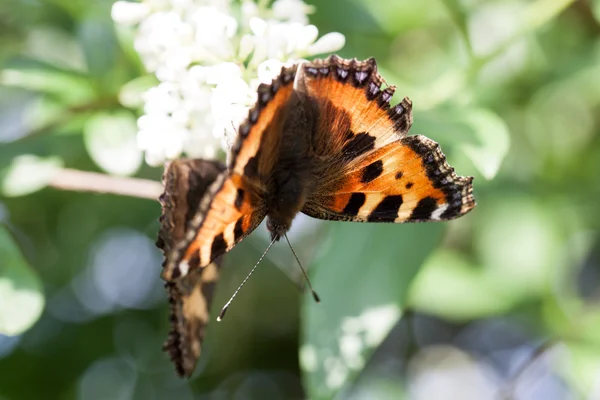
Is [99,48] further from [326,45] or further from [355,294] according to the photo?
[355,294]

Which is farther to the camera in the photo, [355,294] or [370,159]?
[355,294]

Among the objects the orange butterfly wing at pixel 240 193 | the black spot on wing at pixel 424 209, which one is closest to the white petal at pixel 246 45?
the orange butterfly wing at pixel 240 193

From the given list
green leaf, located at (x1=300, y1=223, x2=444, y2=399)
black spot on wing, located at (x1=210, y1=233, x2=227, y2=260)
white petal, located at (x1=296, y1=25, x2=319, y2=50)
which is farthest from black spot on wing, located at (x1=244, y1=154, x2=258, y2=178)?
green leaf, located at (x1=300, y1=223, x2=444, y2=399)

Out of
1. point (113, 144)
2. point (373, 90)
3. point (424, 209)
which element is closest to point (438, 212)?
point (424, 209)

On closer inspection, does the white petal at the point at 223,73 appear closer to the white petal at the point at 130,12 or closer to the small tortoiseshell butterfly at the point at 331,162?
the small tortoiseshell butterfly at the point at 331,162

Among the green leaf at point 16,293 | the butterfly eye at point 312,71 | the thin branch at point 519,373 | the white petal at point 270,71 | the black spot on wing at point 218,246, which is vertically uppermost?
the butterfly eye at point 312,71

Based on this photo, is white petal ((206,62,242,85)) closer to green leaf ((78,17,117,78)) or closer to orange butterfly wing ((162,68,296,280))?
orange butterfly wing ((162,68,296,280))
